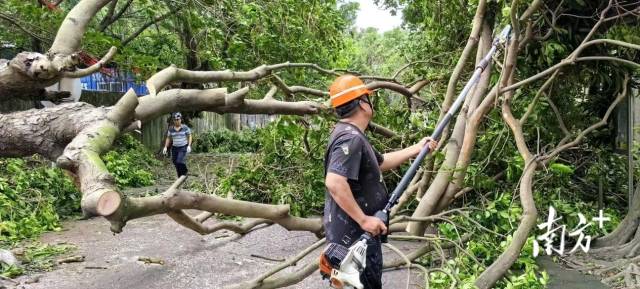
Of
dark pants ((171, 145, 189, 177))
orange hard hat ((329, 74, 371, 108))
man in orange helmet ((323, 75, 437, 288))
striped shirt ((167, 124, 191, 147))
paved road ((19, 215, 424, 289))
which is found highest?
orange hard hat ((329, 74, 371, 108))

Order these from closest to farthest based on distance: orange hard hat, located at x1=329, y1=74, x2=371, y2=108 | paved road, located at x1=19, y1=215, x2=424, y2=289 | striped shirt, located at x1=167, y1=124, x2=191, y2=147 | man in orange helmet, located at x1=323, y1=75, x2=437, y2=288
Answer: man in orange helmet, located at x1=323, y1=75, x2=437, y2=288 < orange hard hat, located at x1=329, y1=74, x2=371, y2=108 < paved road, located at x1=19, y1=215, x2=424, y2=289 < striped shirt, located at x1=167, y1=124, x2=191, y2=147

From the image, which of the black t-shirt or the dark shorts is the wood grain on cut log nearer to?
the black t-shirt

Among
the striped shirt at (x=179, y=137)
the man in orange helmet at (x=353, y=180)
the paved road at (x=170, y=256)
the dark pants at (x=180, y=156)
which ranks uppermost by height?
the man in orange helmet at (x=353, y=180)

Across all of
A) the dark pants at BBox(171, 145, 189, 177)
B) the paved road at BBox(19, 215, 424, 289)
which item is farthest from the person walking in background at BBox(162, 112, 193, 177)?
the paved road at BBox(19, 215, 424, 289)

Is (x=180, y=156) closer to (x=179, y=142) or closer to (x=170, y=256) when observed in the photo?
(x=179, y=142)

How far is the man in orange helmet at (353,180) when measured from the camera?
3041mm

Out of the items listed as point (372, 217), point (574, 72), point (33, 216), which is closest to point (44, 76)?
point (372, 217)

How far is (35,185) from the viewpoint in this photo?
27.8 ft

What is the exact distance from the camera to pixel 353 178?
3049mm

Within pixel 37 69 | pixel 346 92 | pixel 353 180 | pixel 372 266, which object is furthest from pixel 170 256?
pixel 346 92

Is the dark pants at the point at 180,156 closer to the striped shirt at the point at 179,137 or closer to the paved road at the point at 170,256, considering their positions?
the striped shirt at the point at 179,137

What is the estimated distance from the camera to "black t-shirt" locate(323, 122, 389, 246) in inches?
121

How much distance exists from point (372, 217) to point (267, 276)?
1412mm

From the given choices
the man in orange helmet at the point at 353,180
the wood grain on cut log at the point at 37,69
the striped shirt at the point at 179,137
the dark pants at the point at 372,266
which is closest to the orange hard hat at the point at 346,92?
the man in orange helmet at the point at 353,180
